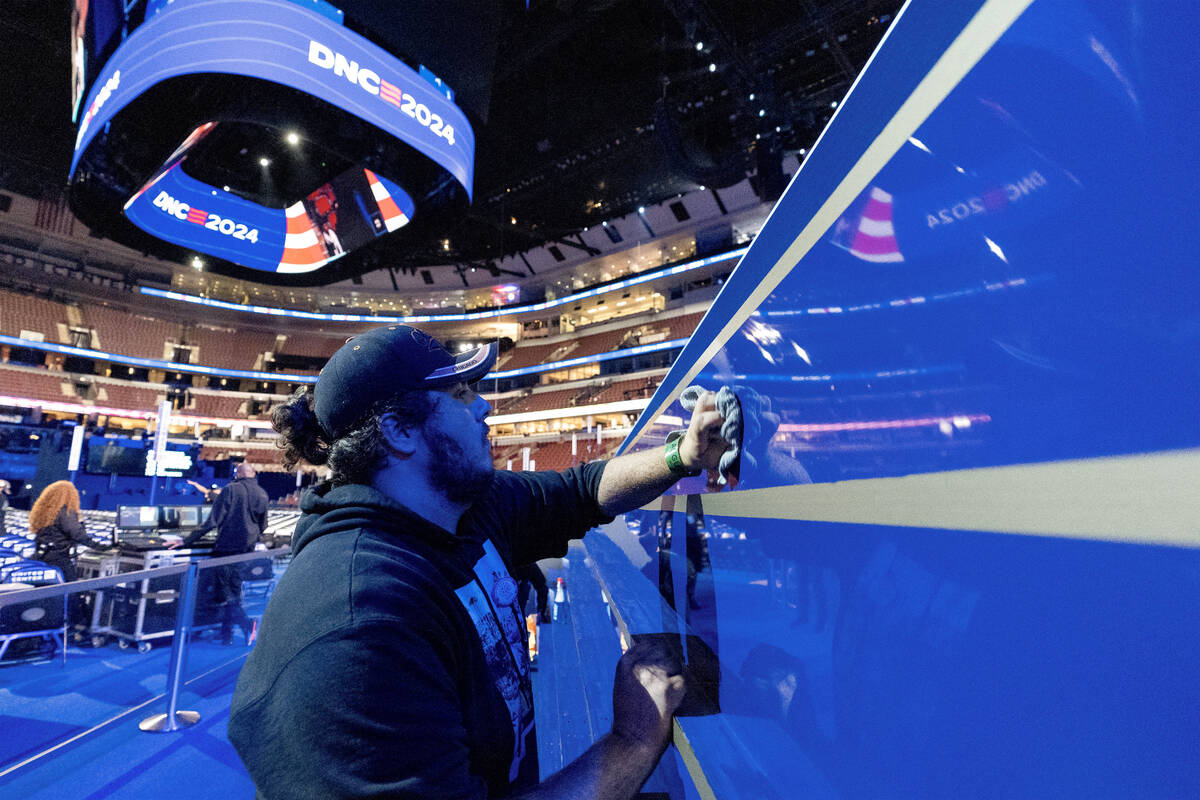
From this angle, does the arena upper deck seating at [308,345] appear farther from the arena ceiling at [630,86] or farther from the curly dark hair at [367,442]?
the curly dark hair at [367,442]

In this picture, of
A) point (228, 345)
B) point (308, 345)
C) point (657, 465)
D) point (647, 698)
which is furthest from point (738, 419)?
point (228, 345)

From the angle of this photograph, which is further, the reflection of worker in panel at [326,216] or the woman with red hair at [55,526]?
the reflection of worker in panel at [326,216]

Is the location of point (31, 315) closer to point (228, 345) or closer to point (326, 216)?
point (228, 345)

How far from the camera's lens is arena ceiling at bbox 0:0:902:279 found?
9430 mm

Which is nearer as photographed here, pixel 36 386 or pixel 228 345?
pixel 36 386

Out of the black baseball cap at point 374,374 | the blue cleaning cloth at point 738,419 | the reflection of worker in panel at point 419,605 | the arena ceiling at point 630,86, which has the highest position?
the arena ceiling at point 630,86

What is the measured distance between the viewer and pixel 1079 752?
27 centimetres

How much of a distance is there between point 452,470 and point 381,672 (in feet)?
1.84

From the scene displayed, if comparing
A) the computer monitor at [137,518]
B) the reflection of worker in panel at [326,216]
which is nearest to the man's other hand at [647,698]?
the reflection of worker in panel at [326,216]

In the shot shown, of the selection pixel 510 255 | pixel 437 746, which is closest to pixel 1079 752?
pixel 437 746

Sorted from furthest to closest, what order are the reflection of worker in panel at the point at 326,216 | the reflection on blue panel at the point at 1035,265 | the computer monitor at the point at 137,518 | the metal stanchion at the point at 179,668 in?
the reflection of worker in panel at the point at 326,216, the computer monitor at the point at 137,518, the metal stanchion at the point at 179,668, the reflection on blue panel at the point at 1035,265

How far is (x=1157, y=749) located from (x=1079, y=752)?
1.7 inches

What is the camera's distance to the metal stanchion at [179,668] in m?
3.50

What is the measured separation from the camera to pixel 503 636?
1219mm
